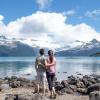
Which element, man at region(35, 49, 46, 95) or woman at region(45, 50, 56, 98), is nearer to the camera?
man at region(35, 49, 46, 95)

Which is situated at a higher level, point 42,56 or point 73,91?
point 42,56

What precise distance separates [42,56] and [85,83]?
1618 cm

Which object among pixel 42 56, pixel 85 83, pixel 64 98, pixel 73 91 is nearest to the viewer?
pixel 42 56

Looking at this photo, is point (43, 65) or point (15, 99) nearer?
point (15, 99)

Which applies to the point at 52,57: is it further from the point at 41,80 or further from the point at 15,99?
the point at 15,99

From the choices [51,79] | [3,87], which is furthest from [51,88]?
[3,87]

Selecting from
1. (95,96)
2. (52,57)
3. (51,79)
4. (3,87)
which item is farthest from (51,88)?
(3,87)

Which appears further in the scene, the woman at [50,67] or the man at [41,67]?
the woman at [50,67]

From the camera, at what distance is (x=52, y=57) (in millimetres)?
21641

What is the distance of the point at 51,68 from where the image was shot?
71.5 feet

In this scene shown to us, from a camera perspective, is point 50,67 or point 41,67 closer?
point 41,67

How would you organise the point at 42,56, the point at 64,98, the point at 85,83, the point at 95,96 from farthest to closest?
the point at 85,83 < the point at 64,98 < the point at 42,56 < the point at 95,96

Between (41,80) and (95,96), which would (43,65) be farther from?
(95,96)

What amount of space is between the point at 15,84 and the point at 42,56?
16.2 metres
